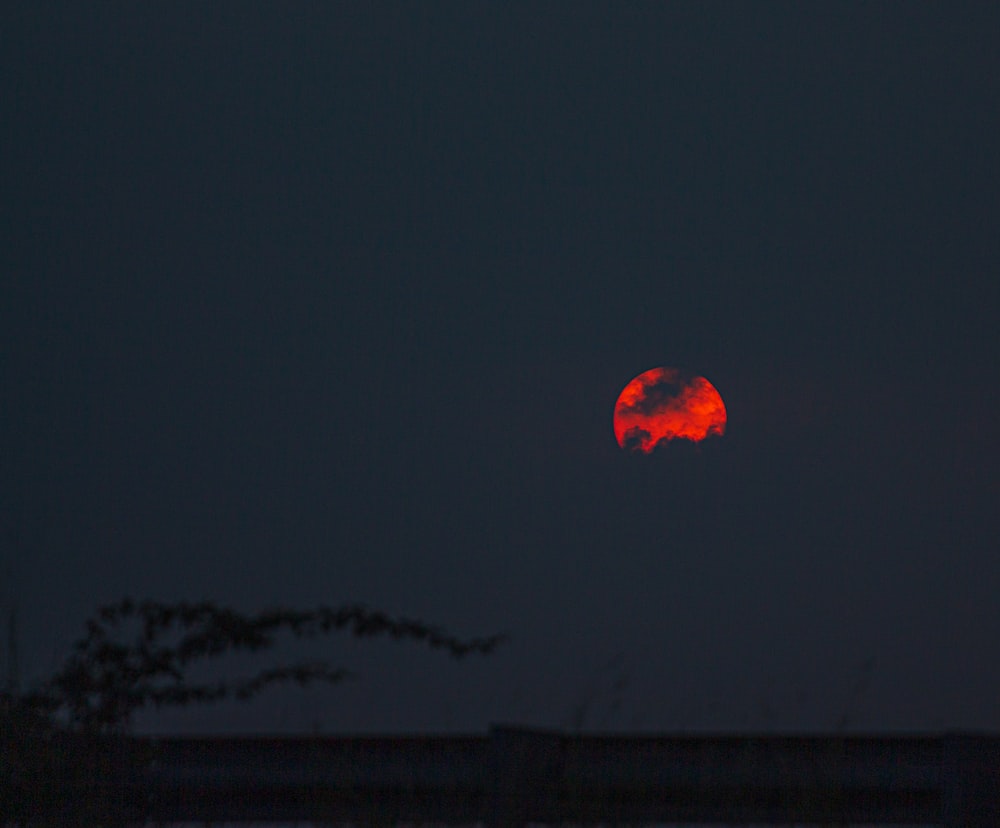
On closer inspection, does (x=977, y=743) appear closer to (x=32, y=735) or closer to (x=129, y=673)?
(x=32, y=735)

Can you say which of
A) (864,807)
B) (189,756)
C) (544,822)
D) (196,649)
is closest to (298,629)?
(196,649)

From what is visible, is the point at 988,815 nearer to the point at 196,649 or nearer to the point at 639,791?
the point at 639,791

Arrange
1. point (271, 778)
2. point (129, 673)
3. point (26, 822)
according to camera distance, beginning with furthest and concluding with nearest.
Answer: point (129, 673)
point (26, 822)
point (271, 778)

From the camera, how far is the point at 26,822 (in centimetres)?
530

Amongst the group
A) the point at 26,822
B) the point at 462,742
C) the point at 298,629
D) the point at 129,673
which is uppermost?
the point at 298,629

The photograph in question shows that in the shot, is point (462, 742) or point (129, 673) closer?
point (462, 742)

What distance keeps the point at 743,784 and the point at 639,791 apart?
0.37 meters

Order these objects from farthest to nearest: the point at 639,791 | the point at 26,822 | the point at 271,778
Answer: the point at 26,822 → the point at 271,778 → the point at 639,791

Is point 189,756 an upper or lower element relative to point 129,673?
lower

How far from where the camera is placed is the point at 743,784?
429 centimetres

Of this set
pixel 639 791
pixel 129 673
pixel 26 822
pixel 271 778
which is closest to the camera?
pixel 639 791

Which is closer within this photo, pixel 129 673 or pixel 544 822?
pixel 544 822

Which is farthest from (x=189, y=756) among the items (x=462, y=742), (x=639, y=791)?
(x=639, y=791)

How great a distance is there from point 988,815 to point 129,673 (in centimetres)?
546
